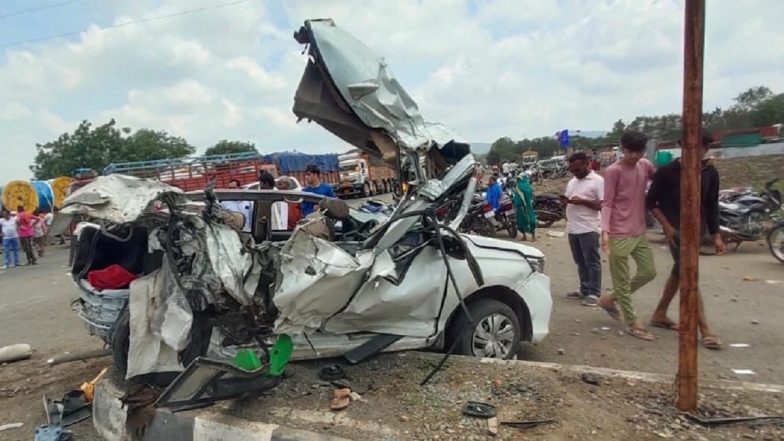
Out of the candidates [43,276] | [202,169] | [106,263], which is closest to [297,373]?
[106,263]

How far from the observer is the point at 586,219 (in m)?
5.72

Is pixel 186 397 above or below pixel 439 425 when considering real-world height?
above

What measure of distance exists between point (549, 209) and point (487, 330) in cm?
988

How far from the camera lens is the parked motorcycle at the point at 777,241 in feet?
24.3

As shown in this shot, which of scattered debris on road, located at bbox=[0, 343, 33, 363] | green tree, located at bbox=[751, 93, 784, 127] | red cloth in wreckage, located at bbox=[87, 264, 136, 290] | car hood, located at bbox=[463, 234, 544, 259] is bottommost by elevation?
scattered debris on road, located at bbox=[0, 343, 33, 363]

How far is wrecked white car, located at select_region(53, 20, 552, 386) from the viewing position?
3094 mm

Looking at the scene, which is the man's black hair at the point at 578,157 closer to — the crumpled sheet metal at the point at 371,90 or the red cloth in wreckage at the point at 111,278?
the crumpled sheet metal at the point at 371,90

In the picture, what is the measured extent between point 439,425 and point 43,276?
11.2 metres

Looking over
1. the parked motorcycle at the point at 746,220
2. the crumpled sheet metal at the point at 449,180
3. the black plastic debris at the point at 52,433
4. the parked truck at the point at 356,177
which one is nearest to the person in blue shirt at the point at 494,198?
the parked motorcycle at the point at 746,220

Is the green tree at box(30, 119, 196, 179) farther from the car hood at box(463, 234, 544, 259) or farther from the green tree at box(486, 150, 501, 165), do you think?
the car hood at box(463, 234, 544, 259)

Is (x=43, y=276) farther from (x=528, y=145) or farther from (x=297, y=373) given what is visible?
(x=528, y=145)

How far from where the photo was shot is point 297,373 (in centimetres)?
355

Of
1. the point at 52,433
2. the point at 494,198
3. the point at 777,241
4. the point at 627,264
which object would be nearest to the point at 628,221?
the point at 627,264

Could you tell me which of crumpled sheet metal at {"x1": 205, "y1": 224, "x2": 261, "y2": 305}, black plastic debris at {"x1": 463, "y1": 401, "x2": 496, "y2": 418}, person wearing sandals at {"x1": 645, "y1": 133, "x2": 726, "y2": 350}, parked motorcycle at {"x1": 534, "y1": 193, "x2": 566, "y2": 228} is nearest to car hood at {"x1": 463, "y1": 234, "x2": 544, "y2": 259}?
person wearing sandals at {"x1": 645, "y1": 133, "x2": 726, "y2": 350}
